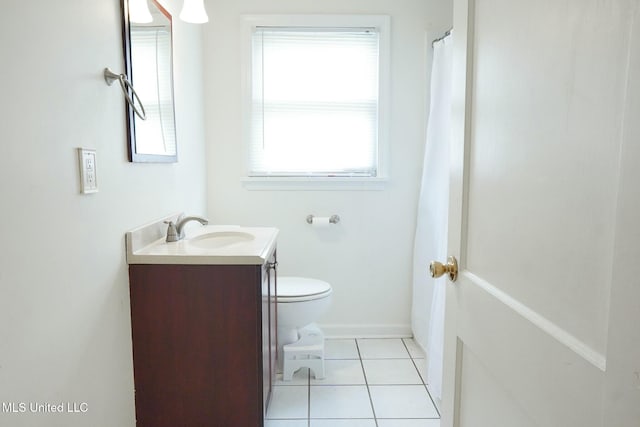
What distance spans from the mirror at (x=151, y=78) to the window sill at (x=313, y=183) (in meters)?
0.76

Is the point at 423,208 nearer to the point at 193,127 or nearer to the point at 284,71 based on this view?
the point at 284,71

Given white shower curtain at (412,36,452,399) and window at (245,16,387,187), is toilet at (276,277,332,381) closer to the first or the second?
white shower curtain at (412,36,452,399)

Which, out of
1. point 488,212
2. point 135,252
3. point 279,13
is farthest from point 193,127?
point 488,212

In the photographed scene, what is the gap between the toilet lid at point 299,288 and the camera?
221 cm

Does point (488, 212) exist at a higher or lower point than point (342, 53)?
lower

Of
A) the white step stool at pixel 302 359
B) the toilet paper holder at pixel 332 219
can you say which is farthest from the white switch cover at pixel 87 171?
the toilet paper holder at pixel 332 219

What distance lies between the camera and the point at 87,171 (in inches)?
47.5

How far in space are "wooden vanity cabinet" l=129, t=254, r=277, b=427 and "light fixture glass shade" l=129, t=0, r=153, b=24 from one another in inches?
35.8

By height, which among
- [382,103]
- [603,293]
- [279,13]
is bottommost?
[603,293]

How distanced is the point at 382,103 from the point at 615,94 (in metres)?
2.27

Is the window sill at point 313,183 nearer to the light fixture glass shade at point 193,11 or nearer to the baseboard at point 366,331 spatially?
the baseboard at point 366,331

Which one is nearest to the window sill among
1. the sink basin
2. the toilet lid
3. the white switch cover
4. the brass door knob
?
the toilet lid

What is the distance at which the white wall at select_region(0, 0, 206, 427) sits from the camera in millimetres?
909

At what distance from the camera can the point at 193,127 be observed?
97.4 inches
